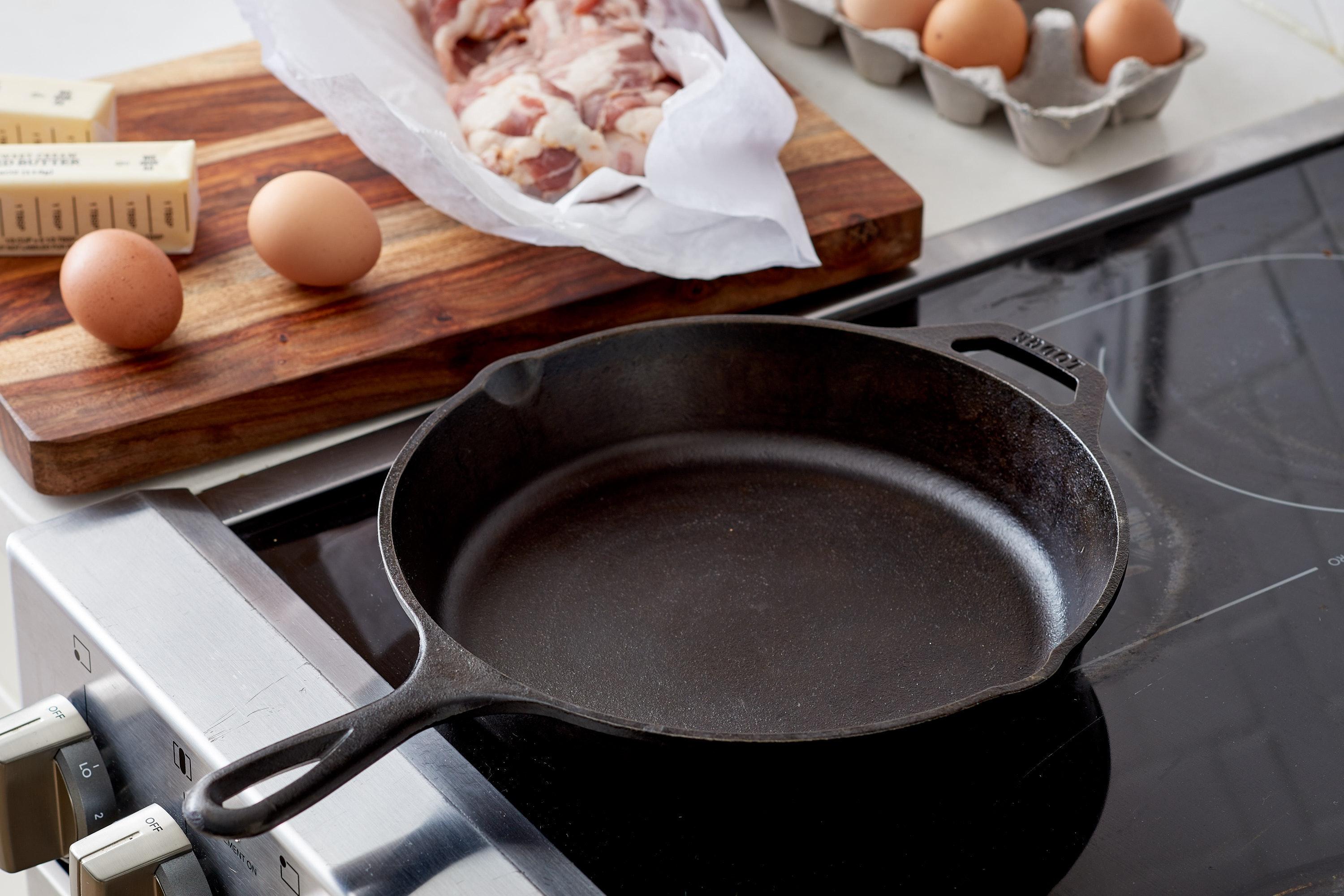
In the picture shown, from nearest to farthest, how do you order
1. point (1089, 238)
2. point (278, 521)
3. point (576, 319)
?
point (278, 521), point (576, 319), point (1089, 238)

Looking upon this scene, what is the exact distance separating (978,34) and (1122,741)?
Result: 587mm

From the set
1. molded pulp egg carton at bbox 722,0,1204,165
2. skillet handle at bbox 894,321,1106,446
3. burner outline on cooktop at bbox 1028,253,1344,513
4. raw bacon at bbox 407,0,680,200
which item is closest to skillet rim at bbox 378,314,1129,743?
skillet handle at bbox 894,321,1106,446

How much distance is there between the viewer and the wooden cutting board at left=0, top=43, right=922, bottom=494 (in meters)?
0.70

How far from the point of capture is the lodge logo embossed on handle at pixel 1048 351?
0.65 metres

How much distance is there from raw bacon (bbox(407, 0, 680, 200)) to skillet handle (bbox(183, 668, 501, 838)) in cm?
51

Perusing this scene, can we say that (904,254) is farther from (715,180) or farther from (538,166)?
(538,166)

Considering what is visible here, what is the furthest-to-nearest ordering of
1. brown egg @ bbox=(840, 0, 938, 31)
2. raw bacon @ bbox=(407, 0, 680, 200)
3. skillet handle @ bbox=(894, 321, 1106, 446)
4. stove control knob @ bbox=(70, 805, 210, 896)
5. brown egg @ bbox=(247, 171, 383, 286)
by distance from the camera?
brown egg @ bbox=(840, 0, 938, 31) → raw bacon @ bbox=(407, 0, 680, 200) → brown egg @ bbox=(247, 171, 383, 286) → skillet handle @ bbox=(894, 321, 1106, 446) → stove control knob @ bbox=(70, 805, 210, 896)

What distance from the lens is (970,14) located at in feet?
3.10

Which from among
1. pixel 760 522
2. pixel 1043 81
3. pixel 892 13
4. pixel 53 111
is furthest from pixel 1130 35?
pixel 53 111

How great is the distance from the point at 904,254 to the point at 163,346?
48 cm

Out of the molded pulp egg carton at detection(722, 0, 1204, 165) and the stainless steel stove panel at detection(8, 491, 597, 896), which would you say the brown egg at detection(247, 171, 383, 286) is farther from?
the molded pulp egg carton at detection(722, 0, 1204, 165)

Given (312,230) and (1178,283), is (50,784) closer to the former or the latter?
(312,230)

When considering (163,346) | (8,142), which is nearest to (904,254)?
(163,346)

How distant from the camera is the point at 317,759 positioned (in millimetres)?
433
